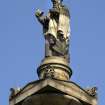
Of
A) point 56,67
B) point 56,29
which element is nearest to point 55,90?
point 56,67

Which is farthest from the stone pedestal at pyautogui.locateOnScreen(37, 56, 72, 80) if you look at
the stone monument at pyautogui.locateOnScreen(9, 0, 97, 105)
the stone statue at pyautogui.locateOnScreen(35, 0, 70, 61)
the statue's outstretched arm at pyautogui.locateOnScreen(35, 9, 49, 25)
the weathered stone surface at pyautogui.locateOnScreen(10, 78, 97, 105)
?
the statue's outstretched arm at pyautogui.locateOnScreen(35, 9, 49, 25)

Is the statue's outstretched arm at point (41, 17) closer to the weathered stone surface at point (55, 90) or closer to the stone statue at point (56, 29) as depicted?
the stone statue at point (56, 29)

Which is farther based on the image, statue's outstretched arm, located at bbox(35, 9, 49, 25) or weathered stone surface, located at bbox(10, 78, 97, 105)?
statue's outstretched arm, located at bbox(35, 9, 49, 25)

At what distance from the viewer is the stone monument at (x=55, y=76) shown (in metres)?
16.0

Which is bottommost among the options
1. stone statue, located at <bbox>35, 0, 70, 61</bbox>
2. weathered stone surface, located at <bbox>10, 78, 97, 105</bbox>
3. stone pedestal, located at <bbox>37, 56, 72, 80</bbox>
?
weathered stone surface, located at <bbox>10, 78, 97, 105</bbox>

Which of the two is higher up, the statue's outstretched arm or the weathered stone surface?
the statue's outstretched arm

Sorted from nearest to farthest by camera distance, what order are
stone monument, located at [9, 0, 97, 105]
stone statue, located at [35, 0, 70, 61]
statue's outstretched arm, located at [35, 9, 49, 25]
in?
stone monument, located at [9, 0, 97, 105] → stone statue, located at [35, 0, 70, 61] → statue's outstretched arm, located at [35, 9, 49, 25]

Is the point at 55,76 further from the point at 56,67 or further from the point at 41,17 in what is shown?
the point at 41,17

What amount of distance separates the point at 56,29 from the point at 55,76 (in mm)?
2094

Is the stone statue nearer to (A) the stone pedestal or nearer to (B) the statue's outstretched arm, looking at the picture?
(B) the statue's outstretched arm

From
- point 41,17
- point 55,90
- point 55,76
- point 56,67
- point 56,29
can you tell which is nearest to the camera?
point 55,90

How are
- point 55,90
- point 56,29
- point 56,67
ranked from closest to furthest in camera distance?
point 55,90
point 56,67
point 56,29

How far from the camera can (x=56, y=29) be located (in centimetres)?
1811

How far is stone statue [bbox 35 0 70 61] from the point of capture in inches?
698
